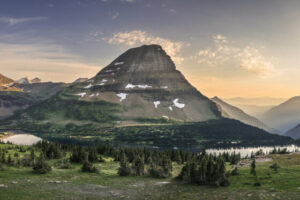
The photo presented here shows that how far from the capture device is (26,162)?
65.9 m

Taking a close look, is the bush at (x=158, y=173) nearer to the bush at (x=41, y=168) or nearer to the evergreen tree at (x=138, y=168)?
the evergreen tree at (x=138, y=168)

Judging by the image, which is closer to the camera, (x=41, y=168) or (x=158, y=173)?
(x=41, y=168)

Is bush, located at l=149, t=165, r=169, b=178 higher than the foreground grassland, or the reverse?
the foreground grassland

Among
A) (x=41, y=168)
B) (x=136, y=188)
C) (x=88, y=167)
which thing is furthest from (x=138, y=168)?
(x=41, y=168)

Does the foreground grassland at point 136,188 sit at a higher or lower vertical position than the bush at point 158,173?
higher

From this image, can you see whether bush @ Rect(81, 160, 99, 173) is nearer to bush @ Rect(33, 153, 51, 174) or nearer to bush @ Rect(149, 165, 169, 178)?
bush @ Rect(33, 153, 51, 174)

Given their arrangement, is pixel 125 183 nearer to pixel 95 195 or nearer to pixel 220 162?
pixel 95 195

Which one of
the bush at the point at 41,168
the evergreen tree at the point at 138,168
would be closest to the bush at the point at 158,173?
the evergreen tree at the point at 138,168

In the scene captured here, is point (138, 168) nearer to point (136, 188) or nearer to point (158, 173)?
point (158, 173)

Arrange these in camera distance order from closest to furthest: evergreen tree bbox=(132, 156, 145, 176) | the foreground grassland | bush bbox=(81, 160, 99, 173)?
1. the foreground grassland
2. evergreen tree bbox=(132, 156, 145, 176)
3. bush bbox=(81, 160, 99, 173)

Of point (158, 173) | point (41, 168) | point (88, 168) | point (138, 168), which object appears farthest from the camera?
point (88, 168)

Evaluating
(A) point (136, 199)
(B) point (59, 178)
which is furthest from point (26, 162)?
(A) point (136, 199)

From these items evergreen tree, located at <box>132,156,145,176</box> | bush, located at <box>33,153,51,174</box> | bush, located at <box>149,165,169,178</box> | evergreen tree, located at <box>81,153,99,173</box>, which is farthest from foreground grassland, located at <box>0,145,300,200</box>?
evergreen tree, located at <box>132,156,145,176</box>

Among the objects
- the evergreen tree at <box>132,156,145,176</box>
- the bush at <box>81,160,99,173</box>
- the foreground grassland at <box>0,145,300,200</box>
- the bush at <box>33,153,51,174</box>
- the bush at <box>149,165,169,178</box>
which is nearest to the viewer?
the foreground grassland at <box>0,145,300,200</box>
